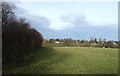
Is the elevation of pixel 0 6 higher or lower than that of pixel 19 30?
higher

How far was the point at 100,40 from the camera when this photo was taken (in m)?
91.4

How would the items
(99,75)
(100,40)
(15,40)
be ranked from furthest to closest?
1. (100,40)
2. (15,40)
3. (99,75)

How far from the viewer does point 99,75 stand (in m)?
13.8

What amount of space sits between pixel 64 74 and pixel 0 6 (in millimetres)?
11298

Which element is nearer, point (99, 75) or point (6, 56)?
point (99, 75)

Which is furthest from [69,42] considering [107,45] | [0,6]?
[0,6]

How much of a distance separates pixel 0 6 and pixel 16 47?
6555mm

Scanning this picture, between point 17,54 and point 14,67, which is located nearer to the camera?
point 14,67

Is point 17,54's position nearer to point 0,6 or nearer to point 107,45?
point 0,6

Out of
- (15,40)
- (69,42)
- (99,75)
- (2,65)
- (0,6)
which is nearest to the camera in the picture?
(99,75)

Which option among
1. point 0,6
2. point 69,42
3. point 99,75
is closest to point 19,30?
point 0,6

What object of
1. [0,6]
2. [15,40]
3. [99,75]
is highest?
[0,6]

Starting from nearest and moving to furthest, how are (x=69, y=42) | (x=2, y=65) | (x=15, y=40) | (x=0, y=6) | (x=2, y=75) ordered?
(x=2, y=75) → (x=2, y=65) → (x=15, y=40) → (x=0, y=6) → (x=69, y=42)

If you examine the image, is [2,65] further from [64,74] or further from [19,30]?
[64,74]
